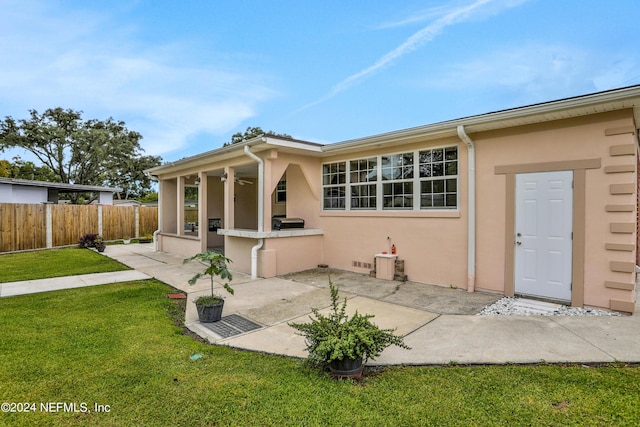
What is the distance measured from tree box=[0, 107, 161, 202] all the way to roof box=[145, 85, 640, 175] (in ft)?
74.8

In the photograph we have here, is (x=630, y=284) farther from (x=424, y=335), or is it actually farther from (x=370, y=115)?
(x=370, y=115)

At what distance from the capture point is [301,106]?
17.7 m

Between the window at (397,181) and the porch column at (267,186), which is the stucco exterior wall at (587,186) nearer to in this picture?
the window at (397,181)

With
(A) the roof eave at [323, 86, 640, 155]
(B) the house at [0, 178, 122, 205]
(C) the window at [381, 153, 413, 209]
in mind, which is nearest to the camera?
(A) the roof eave at [323, 86, 640, 155]

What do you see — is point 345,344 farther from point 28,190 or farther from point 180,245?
point 28,190

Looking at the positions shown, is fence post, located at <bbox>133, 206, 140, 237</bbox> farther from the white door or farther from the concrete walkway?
the white door

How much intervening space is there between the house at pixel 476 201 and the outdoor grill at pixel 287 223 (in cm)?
7

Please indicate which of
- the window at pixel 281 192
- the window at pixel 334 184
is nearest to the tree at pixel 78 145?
the window at pixel 281 192

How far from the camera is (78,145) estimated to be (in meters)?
25.3

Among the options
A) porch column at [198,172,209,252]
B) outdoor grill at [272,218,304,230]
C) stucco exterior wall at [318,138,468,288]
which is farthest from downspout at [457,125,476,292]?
porch column at [198,172,209,252]

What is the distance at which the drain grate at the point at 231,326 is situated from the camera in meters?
4.15

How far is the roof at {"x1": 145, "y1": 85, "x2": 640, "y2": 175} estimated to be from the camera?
4.42 m

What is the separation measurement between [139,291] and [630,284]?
8163 mm

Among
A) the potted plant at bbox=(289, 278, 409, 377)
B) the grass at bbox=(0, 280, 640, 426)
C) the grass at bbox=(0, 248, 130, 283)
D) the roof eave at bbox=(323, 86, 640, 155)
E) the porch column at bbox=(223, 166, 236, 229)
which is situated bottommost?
the grass at bbox=(0, 248, 130, 283)
